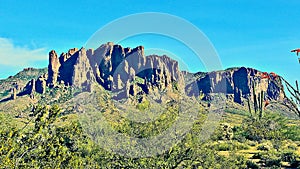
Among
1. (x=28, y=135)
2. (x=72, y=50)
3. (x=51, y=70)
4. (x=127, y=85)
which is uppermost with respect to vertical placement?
(x=72, y=50)


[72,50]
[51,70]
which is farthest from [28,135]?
[72,50]

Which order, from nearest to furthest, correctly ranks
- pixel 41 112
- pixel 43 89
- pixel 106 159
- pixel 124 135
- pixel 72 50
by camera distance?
pixel 41 112 < pixel 106 159 < pixel 124 135 < pixel 43 89 < pixel 72 50

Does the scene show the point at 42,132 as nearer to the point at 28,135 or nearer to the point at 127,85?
the point at 28,135

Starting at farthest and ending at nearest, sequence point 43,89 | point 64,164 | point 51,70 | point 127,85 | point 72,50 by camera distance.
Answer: point 72,50 → point 51,70 → point 43,89 → point 127,85 → point 64,164

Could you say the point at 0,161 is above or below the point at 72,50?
below

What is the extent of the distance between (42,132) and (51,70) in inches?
6185

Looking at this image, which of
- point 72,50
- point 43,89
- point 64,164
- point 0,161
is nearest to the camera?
point 0,161

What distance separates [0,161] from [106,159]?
892 centimetres

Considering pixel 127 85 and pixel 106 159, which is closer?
pixel 106 159

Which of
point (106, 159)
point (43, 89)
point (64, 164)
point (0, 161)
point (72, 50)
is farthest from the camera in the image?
point (72, 50)

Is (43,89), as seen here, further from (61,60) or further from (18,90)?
(61,60)

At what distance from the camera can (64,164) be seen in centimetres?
1514

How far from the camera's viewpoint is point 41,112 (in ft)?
44.0

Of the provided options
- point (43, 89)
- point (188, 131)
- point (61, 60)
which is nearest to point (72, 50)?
point (61, 60)
